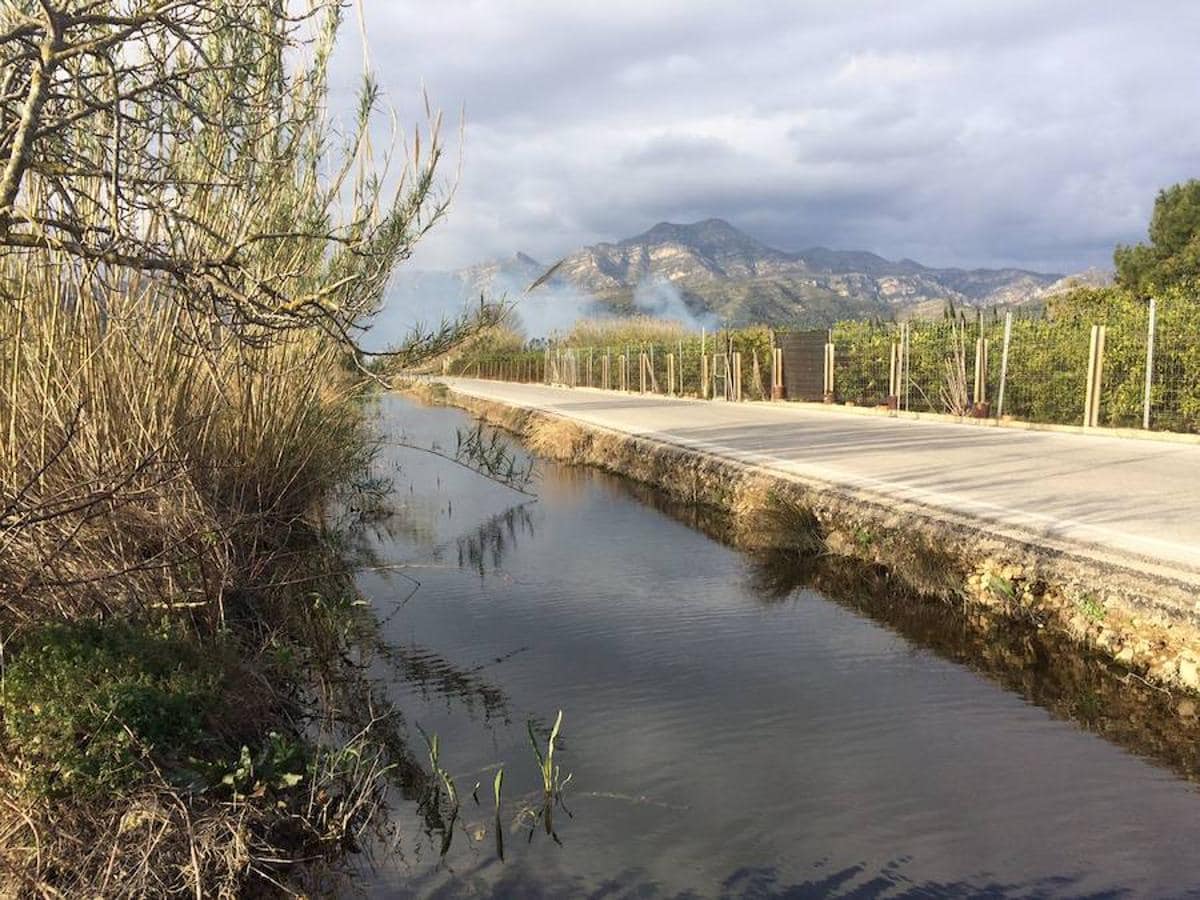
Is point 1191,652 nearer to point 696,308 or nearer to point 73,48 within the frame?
point 73,48

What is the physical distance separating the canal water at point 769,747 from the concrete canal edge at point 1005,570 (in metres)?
0.21

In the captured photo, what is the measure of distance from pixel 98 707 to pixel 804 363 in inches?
807

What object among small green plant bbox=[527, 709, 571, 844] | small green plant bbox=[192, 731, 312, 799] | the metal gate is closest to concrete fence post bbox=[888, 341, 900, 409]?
the metal gate

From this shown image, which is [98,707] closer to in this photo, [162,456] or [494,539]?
[162,456]

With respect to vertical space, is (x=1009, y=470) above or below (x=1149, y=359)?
below

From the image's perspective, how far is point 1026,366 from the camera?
1552cm

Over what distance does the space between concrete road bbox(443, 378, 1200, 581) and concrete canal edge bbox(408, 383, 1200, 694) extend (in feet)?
0.66

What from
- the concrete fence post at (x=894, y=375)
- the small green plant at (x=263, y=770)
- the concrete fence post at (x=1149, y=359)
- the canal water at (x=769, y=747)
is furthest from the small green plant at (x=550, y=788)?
the concrete fence post at (x=894, y=375)

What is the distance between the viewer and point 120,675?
357 cm

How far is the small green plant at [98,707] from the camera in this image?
317 cm

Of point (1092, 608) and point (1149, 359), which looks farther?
point (1149, 359)

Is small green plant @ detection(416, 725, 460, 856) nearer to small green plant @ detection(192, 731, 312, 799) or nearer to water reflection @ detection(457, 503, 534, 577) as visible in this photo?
small green plant @ detection(192, 731, 312, 799)

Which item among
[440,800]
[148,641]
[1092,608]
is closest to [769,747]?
[440,800]

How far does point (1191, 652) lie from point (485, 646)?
4.15m
